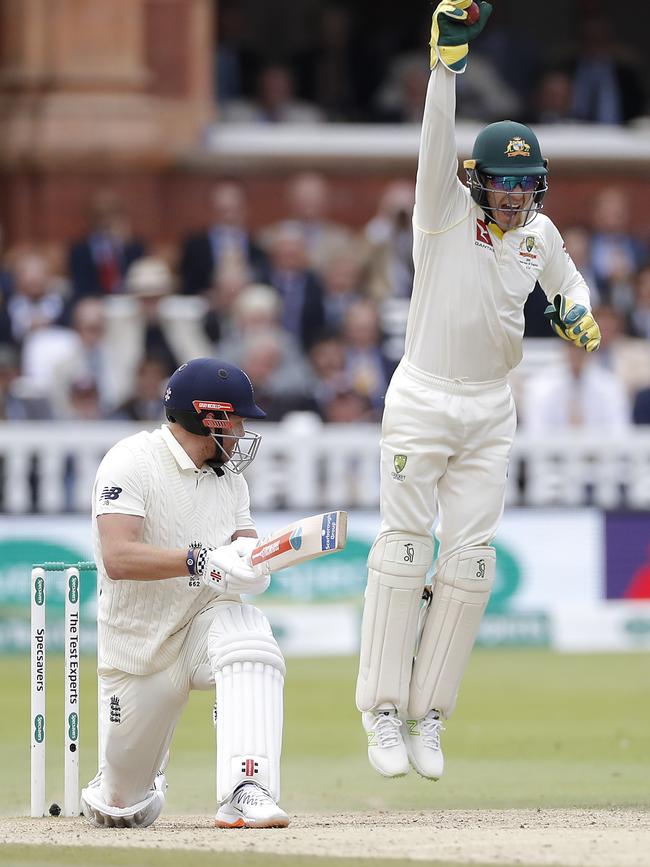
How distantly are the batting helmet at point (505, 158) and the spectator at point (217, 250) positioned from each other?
7.11 m

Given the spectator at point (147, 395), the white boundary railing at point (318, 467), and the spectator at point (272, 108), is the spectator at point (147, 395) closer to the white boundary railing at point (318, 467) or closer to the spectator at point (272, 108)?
the white boundary railing at point (318, 467)

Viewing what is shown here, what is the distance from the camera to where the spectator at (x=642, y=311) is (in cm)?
1402

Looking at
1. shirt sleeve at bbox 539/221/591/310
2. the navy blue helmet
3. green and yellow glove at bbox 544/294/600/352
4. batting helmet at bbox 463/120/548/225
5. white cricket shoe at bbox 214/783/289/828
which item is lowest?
white cricket shoe at bbox 214/783/289/828

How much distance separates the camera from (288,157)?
16906mm

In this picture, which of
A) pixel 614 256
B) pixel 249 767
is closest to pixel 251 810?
pixel 249 767

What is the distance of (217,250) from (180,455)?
7524 millimetres

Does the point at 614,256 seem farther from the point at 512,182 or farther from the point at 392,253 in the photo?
the point at 512,182

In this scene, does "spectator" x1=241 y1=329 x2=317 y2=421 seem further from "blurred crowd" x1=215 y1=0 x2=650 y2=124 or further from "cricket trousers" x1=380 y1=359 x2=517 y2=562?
"cricket trousers" x1=380 y1=359 x2=517 y2=562

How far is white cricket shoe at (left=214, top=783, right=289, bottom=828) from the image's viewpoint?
629 cm

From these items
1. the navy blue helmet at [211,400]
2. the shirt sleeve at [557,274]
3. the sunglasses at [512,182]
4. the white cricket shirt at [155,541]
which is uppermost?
the sunglasses at [512,182]

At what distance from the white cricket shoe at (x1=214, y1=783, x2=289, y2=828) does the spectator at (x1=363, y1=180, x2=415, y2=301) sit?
8097 mm

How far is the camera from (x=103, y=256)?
46.6 feet

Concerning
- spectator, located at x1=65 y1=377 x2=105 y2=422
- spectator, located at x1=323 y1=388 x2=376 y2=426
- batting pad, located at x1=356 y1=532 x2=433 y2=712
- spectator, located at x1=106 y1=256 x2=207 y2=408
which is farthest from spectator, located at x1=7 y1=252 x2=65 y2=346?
batting pad, located at x1=356 y1=532 x2=433 y2=712

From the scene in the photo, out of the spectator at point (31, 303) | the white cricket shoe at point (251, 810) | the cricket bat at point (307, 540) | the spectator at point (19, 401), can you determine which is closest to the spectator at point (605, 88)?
the spectator at point (31, 303)
